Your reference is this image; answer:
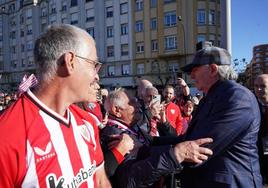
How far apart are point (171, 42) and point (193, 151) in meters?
40.9

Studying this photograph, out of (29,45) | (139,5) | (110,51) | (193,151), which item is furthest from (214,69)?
(29,45)

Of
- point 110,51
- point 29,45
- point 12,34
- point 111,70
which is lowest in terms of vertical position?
point 111,70

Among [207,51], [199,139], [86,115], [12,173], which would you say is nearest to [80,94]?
[86,115]

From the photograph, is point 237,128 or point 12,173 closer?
point 12,173

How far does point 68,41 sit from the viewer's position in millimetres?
2109

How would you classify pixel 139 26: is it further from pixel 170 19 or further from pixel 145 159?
pixel 145 159

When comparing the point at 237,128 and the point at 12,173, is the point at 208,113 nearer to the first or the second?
the point at 237,128

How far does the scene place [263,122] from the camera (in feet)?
16.6

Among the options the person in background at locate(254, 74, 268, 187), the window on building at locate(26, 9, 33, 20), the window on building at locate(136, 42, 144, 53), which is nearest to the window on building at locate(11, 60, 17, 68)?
the window on building at locate(26, 9, 33, 20)

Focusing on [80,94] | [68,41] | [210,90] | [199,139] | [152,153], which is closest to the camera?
[68,41]

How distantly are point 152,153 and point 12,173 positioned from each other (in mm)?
1057

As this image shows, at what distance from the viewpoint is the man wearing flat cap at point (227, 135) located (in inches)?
97.3

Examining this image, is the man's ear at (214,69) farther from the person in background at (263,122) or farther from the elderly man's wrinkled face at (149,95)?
the elderly man's wrinkled face at (149,95)

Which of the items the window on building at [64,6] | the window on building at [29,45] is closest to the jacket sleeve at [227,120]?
the window on building at [64,6]
